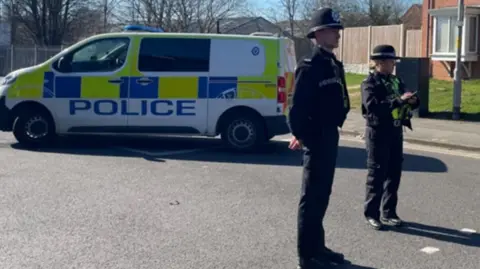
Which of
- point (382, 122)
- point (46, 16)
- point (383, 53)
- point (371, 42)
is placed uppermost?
point (46, 16)

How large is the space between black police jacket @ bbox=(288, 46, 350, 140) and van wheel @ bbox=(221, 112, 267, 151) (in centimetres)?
607

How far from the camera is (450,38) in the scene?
26.7 meters

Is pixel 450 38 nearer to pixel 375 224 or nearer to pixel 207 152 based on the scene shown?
pixel 207 152

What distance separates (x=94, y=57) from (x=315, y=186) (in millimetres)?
6948

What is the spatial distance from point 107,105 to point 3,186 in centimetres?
323

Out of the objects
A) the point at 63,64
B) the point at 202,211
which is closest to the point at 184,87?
the point at 63,64

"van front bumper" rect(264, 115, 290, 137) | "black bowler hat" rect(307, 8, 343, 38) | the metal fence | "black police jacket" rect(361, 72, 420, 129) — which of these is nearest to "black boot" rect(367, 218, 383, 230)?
"black police jacket" rect(361, 72, 420, 129)

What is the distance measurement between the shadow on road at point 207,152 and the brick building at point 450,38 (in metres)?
15.2

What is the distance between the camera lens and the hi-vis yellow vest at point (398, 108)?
21.9ft

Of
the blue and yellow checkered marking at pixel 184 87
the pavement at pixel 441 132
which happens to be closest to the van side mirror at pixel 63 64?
the blue and yellow checkered marking at pixel 184 87

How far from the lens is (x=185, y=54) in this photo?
11414 millimetres

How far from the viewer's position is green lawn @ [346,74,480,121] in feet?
56.0

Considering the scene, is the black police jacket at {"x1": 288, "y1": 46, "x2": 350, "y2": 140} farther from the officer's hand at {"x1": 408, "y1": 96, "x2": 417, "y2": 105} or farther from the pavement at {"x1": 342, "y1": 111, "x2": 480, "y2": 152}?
the pavement at {"x1": 342, "y1": 111, "x2": 480, "y2": 152}

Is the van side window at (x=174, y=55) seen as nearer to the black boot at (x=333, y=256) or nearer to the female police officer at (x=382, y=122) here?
the female police officer at (x=382, y=122)
